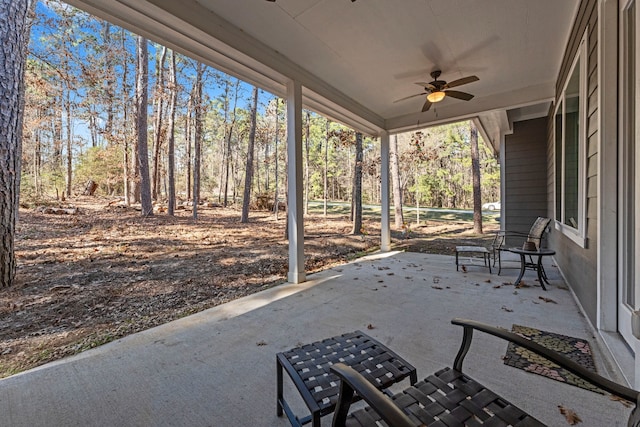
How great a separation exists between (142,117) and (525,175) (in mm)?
11383

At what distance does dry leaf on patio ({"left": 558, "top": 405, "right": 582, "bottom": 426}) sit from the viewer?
4.48 feet

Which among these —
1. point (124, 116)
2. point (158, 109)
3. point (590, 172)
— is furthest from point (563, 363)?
point (158, 109)

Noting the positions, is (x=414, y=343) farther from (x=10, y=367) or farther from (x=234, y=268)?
(x=234, y=268)

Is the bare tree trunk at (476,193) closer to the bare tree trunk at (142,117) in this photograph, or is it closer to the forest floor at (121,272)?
the forest floor at (121,272)

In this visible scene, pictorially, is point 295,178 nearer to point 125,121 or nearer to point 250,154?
point 250,154

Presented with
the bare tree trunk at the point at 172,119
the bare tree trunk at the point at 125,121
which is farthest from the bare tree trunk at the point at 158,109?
the bare tree trunk at the point at 125,121

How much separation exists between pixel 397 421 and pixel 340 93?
15.8ft

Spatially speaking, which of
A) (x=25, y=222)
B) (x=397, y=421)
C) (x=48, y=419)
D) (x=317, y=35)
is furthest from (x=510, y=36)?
(x=25, y=222)

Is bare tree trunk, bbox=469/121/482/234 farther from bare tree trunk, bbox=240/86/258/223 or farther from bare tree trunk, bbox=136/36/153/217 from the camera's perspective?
bare tree trunk, bbox=136/36/153/217

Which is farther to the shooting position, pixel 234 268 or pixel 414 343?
pixel 234 268

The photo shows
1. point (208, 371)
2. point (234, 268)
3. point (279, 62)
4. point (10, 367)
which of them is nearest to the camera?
point (208, 371)

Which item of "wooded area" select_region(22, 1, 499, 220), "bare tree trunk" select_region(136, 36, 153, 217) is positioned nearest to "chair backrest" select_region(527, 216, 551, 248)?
"wooded area" select_region(22, 1, 499, 220)

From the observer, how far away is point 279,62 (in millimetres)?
3518

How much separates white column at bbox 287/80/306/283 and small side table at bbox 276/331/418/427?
2401mm
